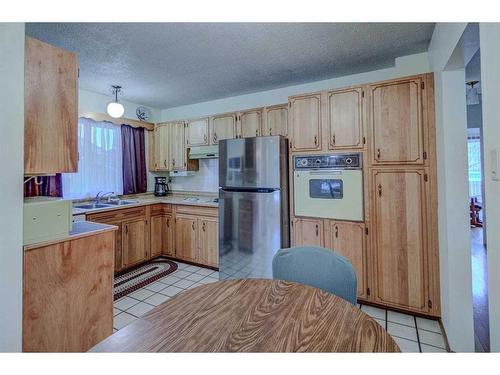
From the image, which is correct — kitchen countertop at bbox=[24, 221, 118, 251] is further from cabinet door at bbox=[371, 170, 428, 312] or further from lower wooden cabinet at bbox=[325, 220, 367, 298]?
cabinet door at bbox=[371, 170, 428, 312]

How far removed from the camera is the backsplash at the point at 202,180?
13.2 feet

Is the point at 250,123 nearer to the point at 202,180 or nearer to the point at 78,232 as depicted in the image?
the point at 202,180

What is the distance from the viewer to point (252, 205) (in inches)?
112

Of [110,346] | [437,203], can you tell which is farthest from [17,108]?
[437,203]

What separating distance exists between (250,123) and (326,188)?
4.65 feet

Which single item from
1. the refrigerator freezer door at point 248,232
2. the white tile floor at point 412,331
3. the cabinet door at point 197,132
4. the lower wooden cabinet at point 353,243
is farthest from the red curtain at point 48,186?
the white tile floor at point 412,331

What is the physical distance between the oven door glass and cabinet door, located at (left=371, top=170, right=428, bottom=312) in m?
0.30

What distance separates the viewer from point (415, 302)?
7.17 ft

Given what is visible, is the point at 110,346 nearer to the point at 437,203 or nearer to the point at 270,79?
the point at 437,203

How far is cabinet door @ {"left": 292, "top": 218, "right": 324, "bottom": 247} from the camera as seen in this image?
8.46 ft

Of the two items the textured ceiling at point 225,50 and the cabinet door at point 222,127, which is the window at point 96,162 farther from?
the cabinet door at point 222,127

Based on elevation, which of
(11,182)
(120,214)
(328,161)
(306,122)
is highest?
(306,122)

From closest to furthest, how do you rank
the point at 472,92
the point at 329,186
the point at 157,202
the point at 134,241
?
the point at 329,186 → the point at 134,241 → the point at 157,202 → the point at 472,92

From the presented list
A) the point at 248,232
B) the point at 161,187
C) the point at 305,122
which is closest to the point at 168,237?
the point at 161,187
